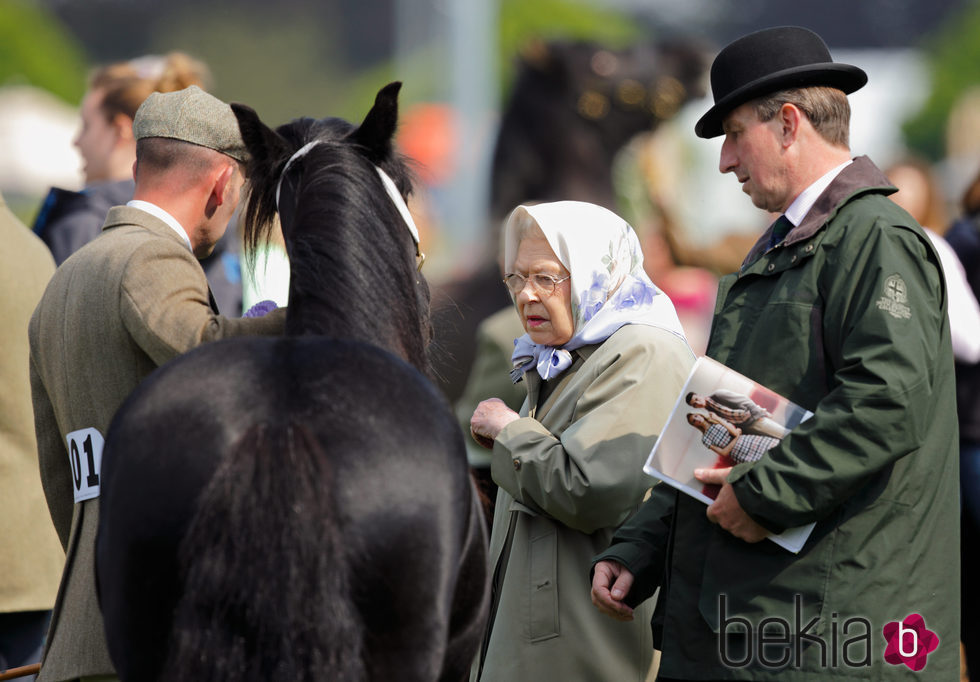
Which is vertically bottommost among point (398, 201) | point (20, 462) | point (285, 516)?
point (20, 462)

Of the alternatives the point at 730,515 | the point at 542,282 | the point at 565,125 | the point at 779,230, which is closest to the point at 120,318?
the point at 542,282

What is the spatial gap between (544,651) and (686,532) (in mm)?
489

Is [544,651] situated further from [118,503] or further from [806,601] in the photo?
[118,503]

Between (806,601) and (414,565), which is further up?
(414,565)

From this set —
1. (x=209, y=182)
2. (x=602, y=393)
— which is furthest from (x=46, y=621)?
(x=602, y=393)

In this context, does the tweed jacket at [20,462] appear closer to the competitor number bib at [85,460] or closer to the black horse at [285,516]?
the competitor number bib at [85,460]

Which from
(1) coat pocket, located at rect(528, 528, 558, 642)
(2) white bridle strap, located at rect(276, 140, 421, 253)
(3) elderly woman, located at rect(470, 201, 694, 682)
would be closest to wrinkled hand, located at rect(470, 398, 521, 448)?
Answer: (3) elderly woman, located at rect(470, 201, 694, 682)

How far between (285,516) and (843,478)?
113cm

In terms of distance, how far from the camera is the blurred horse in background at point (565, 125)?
7.46 meters

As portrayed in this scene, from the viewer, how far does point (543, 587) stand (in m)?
3.01

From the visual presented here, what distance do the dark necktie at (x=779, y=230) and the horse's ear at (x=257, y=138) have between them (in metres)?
1.17

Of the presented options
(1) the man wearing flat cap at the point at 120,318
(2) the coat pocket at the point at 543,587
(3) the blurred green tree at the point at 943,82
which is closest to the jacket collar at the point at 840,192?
(2) the coat pocket at the point at 543,587

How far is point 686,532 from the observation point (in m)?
2.78

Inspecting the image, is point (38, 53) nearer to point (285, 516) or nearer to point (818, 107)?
point (818, 107)
